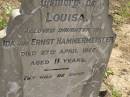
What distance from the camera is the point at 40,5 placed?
2900 mm

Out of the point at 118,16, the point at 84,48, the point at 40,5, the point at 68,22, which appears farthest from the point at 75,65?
the point at 118,16

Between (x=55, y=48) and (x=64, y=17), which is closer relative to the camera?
(x=64, y=17)

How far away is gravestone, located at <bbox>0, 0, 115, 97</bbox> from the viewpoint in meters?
2.96

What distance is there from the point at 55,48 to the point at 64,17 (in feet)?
0.95

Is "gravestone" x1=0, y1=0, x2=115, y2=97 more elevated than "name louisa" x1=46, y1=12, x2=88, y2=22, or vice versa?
"name louisa" x1=46, y1=12, x2=88, y2=22

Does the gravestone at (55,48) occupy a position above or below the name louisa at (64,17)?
below

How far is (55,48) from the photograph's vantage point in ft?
10.5

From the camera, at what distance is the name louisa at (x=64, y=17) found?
9.79 ft

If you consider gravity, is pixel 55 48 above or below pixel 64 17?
below

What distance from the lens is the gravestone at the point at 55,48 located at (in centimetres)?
296

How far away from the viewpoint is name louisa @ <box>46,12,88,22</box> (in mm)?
2985

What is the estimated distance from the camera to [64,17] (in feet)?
10.0

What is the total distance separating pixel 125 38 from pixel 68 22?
8.73 ft

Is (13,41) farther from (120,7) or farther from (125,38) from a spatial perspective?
(120,7)
